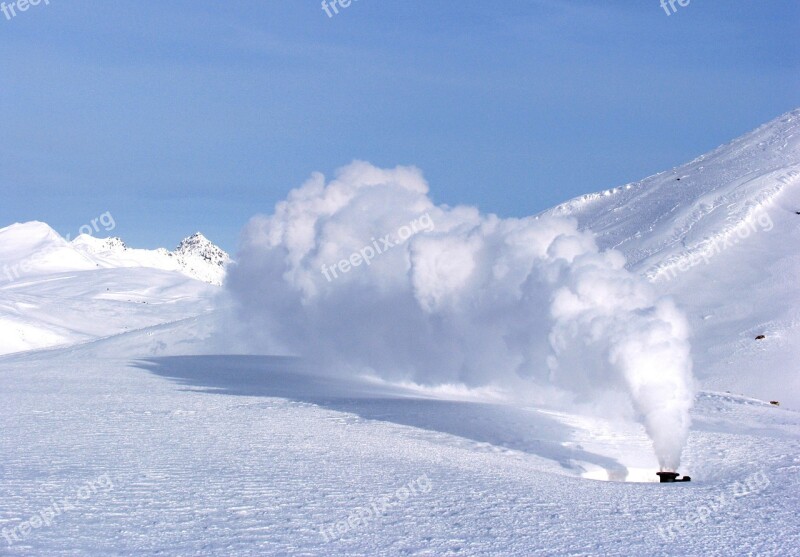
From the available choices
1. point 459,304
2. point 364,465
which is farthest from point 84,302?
point 364,465

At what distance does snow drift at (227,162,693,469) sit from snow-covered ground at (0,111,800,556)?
4.79 ft

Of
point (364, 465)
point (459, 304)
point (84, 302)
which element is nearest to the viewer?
point (364, 465)

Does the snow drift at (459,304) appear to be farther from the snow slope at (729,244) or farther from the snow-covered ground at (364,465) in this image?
the snow slope at (729,244)

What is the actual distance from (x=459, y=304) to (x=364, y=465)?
15.6 m

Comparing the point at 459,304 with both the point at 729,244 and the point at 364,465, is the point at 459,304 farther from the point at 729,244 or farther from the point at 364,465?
the point at 729,244

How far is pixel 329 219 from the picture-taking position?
44.0 m

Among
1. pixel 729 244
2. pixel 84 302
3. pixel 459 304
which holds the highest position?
pixel 84 302

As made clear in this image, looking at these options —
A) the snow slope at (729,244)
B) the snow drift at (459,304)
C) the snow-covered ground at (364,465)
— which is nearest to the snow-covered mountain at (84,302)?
the snow drift at (459,304)

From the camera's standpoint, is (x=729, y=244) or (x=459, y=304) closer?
(x=459, y=304)

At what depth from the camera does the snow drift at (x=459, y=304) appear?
21234mm

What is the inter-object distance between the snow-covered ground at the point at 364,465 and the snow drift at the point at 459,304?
1459mm

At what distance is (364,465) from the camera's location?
18.2 meters

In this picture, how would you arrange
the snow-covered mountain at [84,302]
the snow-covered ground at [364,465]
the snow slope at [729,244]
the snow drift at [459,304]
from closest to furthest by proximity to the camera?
the snow-covered ground at [364,465], the snow drift at [459,304], the snow slope at [729,244], the snow-covered mountain at [84,302]

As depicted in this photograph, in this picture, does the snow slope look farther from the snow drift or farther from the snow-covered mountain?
the snow-covered mountain
